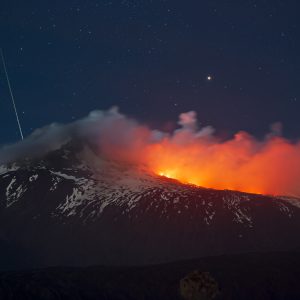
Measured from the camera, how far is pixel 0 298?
653 feet

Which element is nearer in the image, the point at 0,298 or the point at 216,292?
the point at 216,292

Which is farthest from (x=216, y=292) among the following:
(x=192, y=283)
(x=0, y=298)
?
(x=0, y=298)

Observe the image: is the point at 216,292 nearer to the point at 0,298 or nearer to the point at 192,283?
the point at 192,283

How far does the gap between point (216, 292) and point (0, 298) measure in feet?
372

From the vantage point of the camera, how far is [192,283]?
110 metres

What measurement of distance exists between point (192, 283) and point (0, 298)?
111435mm

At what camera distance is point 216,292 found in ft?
364

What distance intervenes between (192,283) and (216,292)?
5.23m

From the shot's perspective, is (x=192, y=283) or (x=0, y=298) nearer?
(x=192, y=283)
